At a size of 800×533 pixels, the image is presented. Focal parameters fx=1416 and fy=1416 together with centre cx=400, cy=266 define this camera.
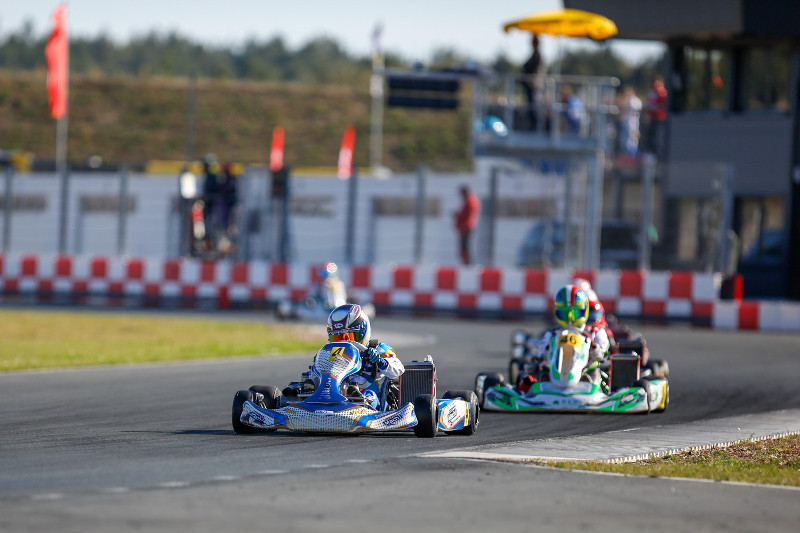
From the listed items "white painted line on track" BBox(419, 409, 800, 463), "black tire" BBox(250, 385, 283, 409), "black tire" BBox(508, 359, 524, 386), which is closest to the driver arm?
"black tire" BBox(250, 385, 283, 409)

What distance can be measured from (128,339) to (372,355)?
28.0ft

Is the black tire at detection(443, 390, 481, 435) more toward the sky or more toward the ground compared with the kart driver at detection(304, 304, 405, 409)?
more toward the ground

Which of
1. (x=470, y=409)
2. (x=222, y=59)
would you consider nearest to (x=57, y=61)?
(x=470, y=409)

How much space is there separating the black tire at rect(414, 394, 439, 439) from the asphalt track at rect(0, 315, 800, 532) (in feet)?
0.31

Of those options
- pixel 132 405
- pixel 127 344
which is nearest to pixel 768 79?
pixel 127 344

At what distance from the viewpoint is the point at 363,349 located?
9.19m

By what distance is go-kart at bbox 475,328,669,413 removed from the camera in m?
10.6

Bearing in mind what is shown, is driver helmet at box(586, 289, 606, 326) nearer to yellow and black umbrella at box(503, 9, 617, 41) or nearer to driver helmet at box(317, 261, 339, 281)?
driver helmet at box(317, 261, 339, 281)

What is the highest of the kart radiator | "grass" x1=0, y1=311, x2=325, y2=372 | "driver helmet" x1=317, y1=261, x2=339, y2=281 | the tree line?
the tree line

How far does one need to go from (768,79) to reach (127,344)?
1286 centimetres

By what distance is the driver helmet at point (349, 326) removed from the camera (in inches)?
365

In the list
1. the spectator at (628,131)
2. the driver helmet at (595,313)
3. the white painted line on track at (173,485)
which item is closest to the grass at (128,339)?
the driver helmet at (595,313)

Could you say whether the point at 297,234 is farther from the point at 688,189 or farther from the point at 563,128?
the point at 688,189

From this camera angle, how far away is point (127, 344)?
1627cm
